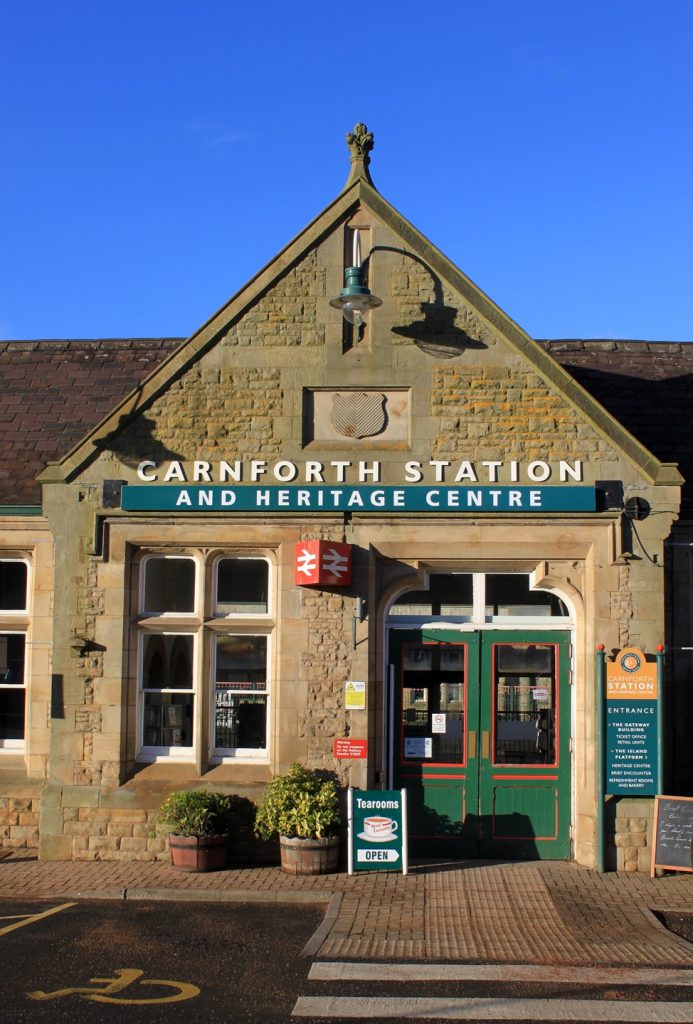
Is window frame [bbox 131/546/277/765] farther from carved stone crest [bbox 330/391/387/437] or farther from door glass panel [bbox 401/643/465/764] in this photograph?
carved stone crest [bbox 330/391/387/437]

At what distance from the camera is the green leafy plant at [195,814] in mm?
12727

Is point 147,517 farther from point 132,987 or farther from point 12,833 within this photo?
point 132,987

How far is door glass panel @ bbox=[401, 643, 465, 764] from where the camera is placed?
45.4 ft

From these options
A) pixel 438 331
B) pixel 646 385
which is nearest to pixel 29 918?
pixel 438 331

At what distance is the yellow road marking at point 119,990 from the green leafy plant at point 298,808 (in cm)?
387

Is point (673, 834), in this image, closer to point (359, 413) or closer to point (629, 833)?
point (629, 833)

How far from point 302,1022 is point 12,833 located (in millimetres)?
7651

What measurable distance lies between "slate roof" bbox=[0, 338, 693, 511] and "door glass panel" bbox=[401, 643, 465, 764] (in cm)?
377

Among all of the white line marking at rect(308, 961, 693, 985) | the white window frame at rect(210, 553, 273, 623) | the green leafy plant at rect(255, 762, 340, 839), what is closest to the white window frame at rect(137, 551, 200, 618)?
the white window frame at rect(210, 553, 273, 623)

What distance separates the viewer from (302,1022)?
7.69m

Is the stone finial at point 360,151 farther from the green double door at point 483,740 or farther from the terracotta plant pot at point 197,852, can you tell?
the terracotta plant pot at point 197,852

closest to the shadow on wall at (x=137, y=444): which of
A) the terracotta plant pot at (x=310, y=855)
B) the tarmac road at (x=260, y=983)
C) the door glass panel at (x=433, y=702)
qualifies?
the door glass panel at (x=433, y=702)

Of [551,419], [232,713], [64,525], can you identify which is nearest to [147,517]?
[64,525]

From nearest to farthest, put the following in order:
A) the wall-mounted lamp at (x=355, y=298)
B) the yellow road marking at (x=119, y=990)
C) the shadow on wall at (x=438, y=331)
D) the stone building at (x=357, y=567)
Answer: the yellow road marking at (x=119, y=990) → the wall-mounted lamp at (x=355, y=298) → the stone building at (x=357, y=567) → the shadow on wall at (x=438, y=331)
